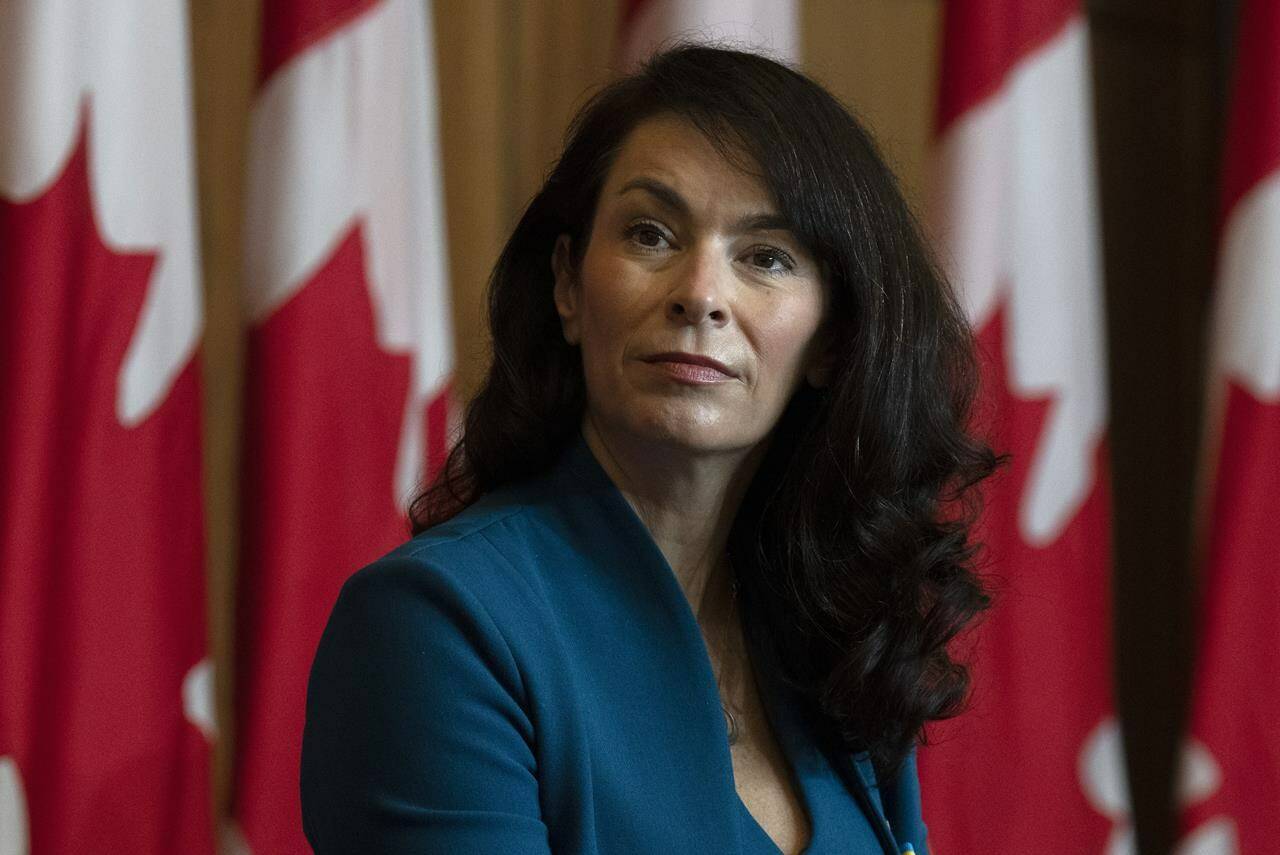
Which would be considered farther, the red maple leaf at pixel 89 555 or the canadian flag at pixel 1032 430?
the canadian flag at pixel 1032 430

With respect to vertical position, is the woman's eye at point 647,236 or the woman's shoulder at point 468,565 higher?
the woman's eye at point 647,236

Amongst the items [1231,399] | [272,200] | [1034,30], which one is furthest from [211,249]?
[1231,399]

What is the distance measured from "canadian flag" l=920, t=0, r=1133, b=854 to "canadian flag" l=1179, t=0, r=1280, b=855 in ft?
0.50

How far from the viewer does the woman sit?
1.10 metres

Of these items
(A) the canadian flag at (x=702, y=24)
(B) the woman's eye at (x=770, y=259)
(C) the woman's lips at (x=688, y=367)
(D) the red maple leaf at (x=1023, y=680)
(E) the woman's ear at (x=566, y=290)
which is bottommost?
(D) the red maple leaf at (x=1023, y=680)

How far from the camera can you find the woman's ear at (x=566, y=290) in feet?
4.72

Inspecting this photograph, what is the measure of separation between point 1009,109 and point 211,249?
4.19 feet

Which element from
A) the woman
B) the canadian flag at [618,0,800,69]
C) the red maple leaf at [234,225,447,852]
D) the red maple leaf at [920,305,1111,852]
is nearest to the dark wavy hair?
the woman

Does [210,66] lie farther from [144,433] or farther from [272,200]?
[144,433]

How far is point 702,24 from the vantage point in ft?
7.09

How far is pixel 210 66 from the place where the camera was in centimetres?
209

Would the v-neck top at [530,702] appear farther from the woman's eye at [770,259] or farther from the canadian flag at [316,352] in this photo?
the canadian flag at [316,352]

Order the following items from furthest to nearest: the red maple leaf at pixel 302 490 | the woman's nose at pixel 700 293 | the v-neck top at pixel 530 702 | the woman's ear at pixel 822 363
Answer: the red maple leaf at pixel 302 490 → the woman's ear at pixel 822 363 → the woman's nose at pixel 700 293 → the v-neck top at pixel 530 702

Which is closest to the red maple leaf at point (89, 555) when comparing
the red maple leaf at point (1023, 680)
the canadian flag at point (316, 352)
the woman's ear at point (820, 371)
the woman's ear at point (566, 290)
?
the canadian flag at point (316, 352)
